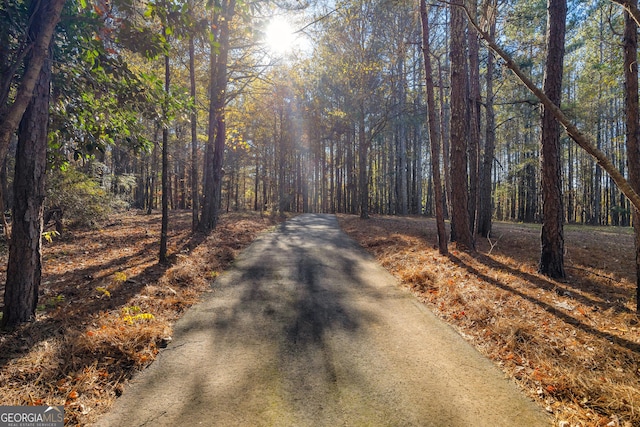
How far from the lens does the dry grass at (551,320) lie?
276cm

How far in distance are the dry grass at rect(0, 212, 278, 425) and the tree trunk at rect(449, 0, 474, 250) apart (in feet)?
22.2

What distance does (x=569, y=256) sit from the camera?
8.33m

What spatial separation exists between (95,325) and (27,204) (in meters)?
1.83

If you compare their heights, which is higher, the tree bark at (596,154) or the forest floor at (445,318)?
the tree bark at (596,154)

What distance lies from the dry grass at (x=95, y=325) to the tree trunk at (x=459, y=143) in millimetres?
6770

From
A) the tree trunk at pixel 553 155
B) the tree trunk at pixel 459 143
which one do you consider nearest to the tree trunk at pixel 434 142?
the tree trunk at pixel 459 143

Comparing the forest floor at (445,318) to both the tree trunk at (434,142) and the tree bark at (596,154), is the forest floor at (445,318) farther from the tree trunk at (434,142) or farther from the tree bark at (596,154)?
the tree bark at (596,154)

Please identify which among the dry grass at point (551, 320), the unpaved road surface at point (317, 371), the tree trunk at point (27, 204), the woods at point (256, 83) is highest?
the woods at point (256, 83)

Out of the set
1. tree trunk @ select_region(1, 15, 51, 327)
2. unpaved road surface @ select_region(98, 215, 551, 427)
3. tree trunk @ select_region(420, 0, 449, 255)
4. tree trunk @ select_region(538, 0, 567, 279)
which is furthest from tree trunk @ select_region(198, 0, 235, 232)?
tree trunk @ select_region(538, 0, 567, 279)

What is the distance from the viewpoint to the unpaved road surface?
2598 millimetres

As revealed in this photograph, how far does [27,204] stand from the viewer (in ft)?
12.8

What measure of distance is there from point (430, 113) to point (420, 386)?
7114 millimetres

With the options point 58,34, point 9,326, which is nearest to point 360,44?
point 58,34

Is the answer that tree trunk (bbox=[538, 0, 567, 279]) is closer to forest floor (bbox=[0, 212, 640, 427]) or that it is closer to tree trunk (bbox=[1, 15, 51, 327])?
forest floor (bbox=[0, 212, 640, 427])
